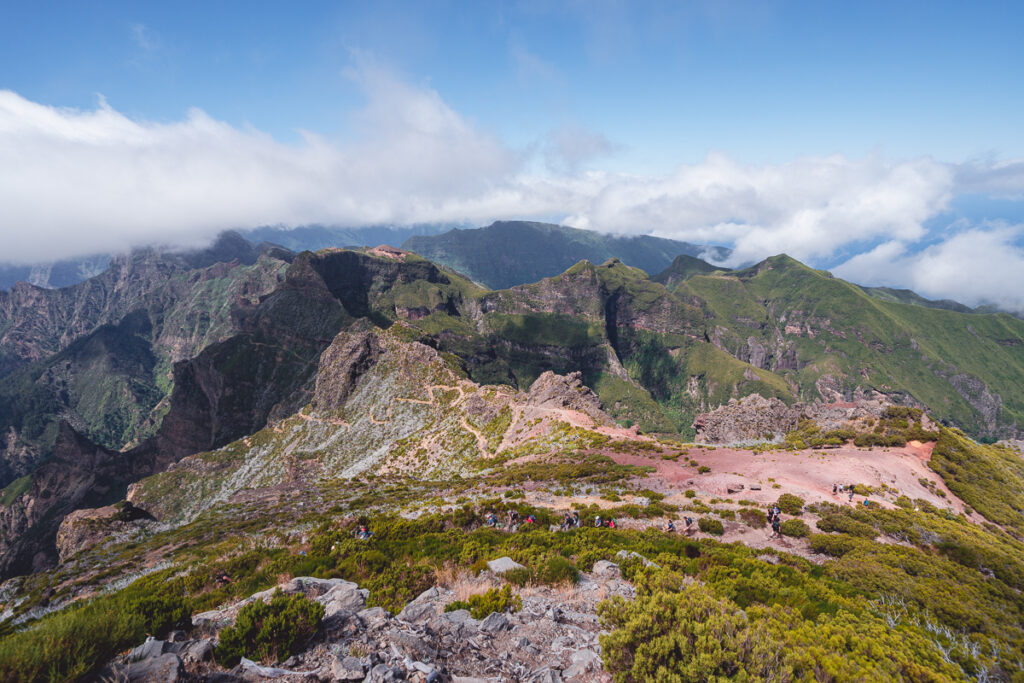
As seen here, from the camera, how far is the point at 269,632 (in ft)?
31.6

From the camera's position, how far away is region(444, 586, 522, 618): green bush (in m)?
12.3

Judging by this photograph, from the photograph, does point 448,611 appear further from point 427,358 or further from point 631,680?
point 427,358

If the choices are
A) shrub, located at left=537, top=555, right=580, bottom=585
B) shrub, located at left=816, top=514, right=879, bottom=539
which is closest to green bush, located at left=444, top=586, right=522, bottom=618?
shrub, located at left=537, top=555, right=580, bottom=585

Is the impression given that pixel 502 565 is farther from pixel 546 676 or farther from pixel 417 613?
pixel 546 676

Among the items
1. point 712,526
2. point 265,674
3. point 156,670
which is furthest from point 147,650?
point 712,526

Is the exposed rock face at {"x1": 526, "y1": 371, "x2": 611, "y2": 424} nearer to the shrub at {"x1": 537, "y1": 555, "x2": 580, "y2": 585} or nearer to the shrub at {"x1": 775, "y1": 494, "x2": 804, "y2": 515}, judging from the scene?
the shrub at {"x1": 775, "y1": 494, "x2": 804, "y2": 515}

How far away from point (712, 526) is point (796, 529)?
6.12 m

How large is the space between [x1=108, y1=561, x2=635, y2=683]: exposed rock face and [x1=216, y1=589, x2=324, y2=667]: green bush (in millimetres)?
270

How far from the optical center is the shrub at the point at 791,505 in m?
33.6

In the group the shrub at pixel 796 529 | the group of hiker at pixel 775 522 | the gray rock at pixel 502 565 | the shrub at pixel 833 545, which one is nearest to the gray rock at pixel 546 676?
the gray rock at pixel 502 565

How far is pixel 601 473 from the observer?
47125mm

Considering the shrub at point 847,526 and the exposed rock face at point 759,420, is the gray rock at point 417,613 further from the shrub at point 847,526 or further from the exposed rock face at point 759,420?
the exposed rock face at point 759,420

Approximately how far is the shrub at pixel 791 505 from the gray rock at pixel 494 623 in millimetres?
32700

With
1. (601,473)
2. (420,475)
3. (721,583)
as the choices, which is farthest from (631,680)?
(420,475)
